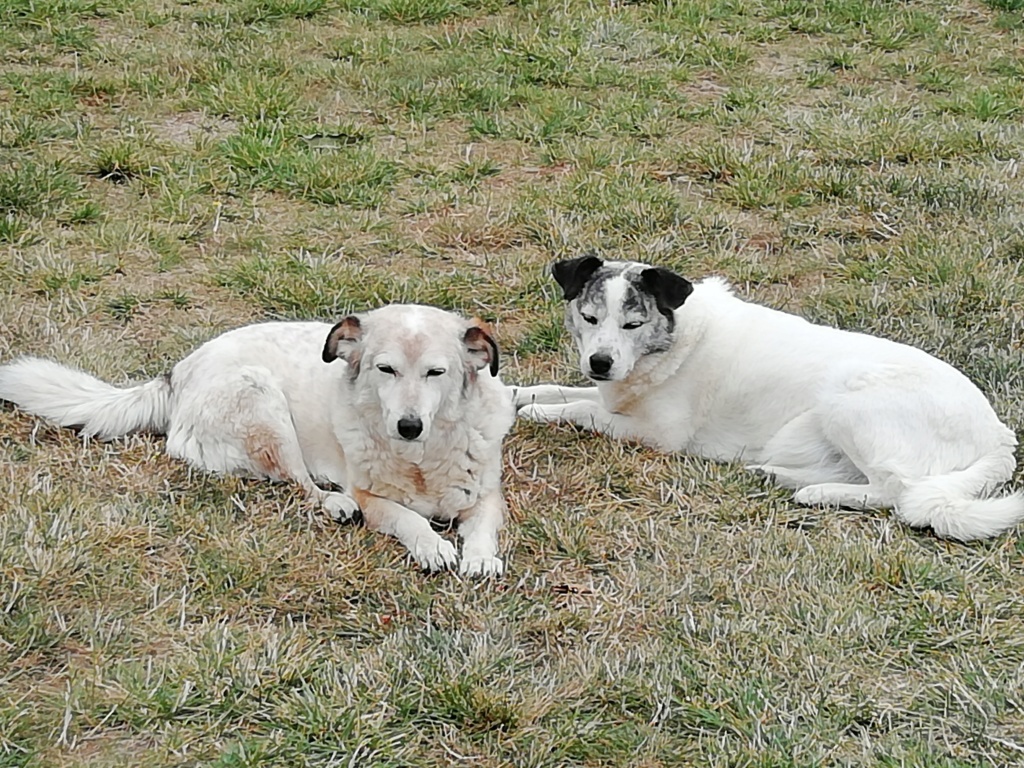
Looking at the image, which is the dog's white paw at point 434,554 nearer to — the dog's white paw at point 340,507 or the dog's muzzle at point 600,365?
the dog's white paw at point 340,507

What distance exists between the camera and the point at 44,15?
33.9ft

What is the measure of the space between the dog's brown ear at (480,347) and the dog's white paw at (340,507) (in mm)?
690

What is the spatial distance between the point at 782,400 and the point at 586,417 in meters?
0.83

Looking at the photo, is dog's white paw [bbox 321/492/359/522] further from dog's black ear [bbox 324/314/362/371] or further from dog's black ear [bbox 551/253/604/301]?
dog's black ear [bbox 551/253/604/301]

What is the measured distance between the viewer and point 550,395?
19.8ft

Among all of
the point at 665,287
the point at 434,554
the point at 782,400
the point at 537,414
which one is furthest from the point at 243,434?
the point at 782,400

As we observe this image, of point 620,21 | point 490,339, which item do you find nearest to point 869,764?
point 490,339

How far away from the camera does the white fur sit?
4.78 m

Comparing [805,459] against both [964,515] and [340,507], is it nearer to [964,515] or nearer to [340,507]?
[964,515]

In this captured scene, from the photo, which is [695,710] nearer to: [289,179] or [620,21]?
[289,179]

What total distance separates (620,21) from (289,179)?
Result: 379 cm

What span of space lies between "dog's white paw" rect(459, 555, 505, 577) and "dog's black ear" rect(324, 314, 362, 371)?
33.9 inches

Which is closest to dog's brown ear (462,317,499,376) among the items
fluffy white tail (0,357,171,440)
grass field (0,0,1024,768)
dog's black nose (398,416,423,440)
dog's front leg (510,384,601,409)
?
dog's black nose (398,416,423,440)

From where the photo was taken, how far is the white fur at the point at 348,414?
4.78 metres
